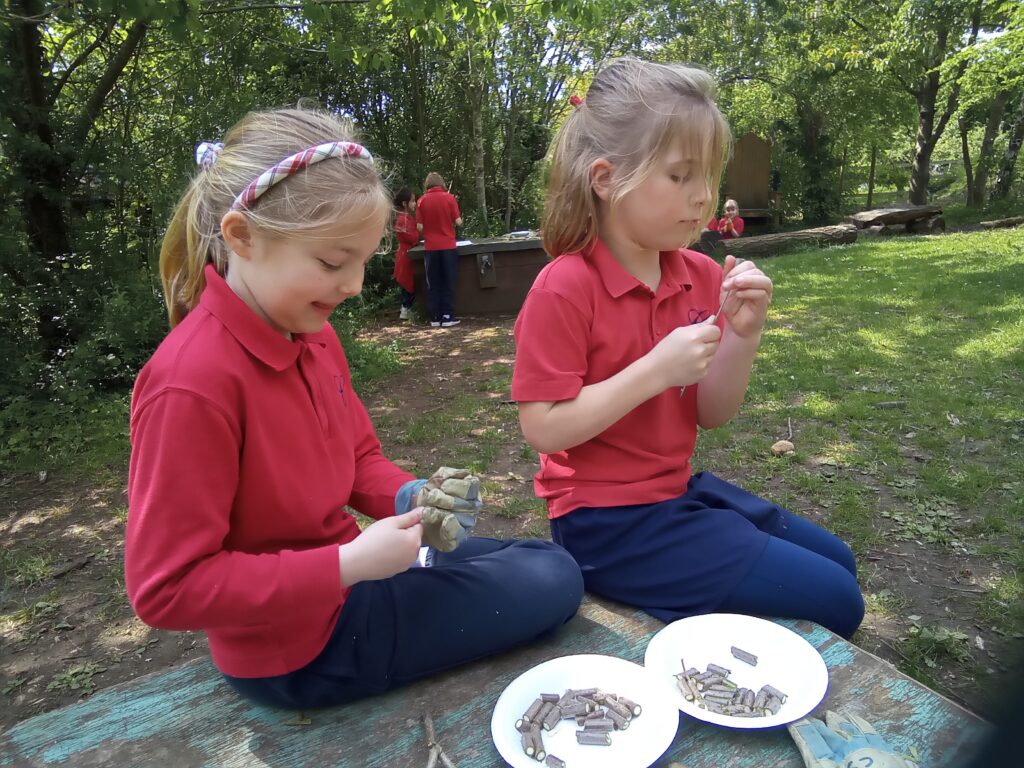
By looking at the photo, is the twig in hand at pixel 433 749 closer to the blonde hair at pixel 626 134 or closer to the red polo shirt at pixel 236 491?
the red polo shirt at pixel 236 491

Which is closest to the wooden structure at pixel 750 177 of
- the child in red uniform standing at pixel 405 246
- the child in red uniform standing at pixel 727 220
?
the child in red uniform standing at pixel 727 220

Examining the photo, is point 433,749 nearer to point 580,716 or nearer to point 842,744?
point 580,716

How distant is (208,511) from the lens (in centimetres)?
122

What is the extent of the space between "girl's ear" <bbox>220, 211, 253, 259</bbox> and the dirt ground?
1.84 metres

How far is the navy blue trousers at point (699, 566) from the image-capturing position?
1666 mm

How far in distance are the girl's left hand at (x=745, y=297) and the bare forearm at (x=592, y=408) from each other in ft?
1.25

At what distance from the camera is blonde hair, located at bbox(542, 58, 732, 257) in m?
1.65

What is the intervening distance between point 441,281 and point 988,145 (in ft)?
57.3

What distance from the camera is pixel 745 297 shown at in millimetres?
1831

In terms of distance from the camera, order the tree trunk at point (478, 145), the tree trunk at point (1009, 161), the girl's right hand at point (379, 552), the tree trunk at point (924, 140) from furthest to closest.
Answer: the tree trunk at point (924, 140), the tree trunk at point (1009, 161), the tree trunk at point (478, 145), the girl's right hand at point (379, 552)

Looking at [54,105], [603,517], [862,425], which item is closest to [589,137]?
[603,517]

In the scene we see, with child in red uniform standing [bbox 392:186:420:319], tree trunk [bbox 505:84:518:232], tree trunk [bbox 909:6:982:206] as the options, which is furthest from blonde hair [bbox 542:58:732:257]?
tree trunk [bbox 909:6:982:206]

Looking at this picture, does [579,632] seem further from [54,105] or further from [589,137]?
[54,105]

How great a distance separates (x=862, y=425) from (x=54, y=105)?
22.3ft
